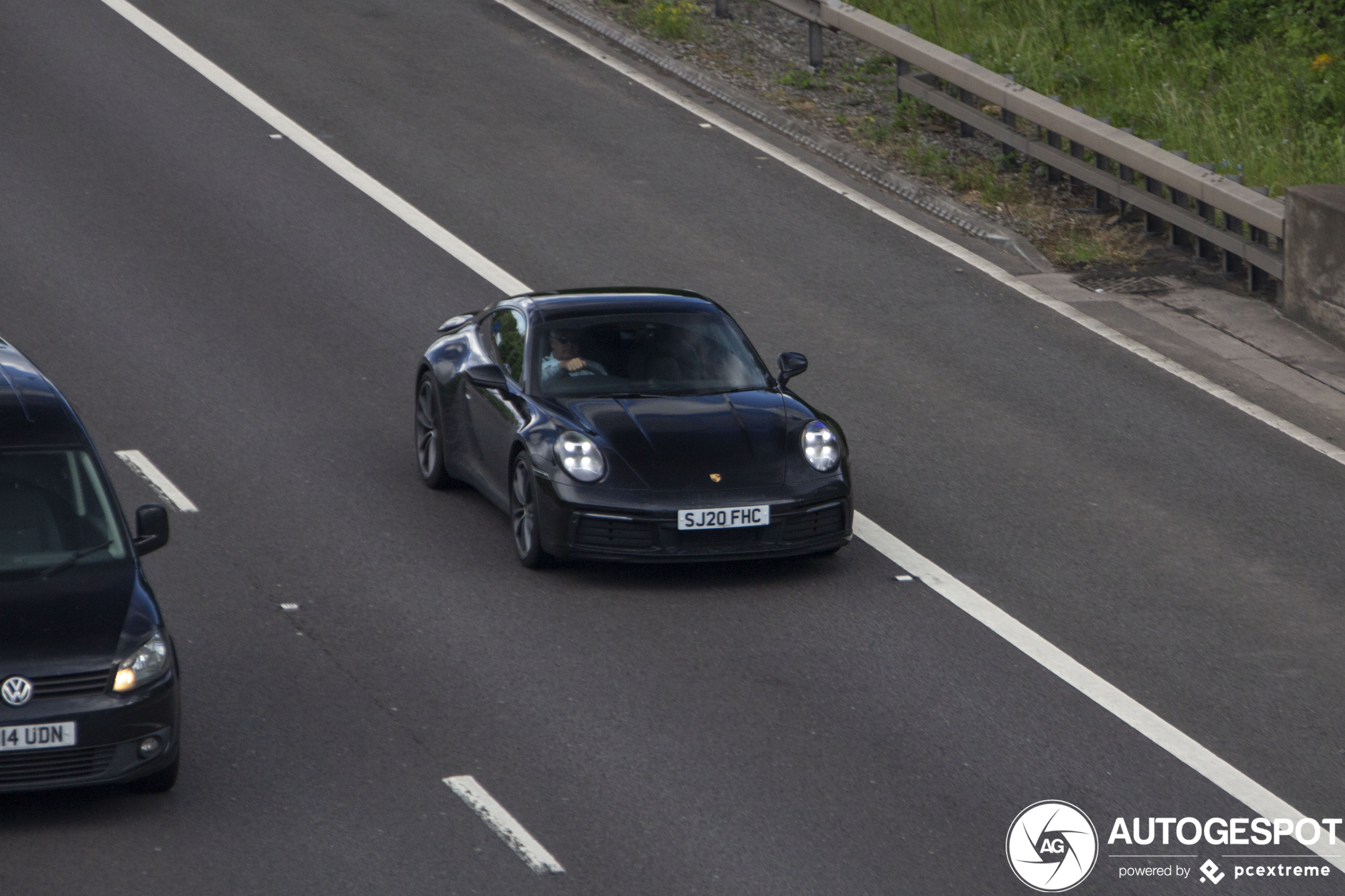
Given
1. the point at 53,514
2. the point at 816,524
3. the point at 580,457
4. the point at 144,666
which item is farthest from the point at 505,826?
the point at 816,524

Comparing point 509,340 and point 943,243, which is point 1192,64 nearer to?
point 943,243

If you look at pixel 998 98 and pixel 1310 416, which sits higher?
pixel 998 98

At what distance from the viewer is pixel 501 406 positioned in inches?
451

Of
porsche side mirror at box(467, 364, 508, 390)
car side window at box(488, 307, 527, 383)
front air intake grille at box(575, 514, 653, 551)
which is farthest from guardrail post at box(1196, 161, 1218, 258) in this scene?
front air intake grille at box(575, 514, 653, 551)

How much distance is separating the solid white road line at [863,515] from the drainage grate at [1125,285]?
1.73 ft

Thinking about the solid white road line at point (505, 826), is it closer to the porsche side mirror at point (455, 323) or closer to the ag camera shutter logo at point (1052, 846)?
the ag camera shutter logo at point (1052, 846)

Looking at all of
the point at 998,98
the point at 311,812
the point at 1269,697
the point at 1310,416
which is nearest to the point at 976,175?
the point at 998,98

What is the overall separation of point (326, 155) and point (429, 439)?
7426 mm

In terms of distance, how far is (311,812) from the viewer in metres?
7.79

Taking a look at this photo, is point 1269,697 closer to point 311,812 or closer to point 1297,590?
point 1297,590

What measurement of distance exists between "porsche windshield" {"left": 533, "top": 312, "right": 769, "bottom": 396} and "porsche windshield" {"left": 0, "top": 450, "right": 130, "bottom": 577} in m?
3.61

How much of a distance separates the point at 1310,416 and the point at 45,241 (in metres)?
10.6

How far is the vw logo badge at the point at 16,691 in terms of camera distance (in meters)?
7.21

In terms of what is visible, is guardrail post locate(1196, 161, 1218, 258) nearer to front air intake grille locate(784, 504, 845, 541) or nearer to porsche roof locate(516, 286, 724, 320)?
porsche roof locate(516, 286, 724, 320)
